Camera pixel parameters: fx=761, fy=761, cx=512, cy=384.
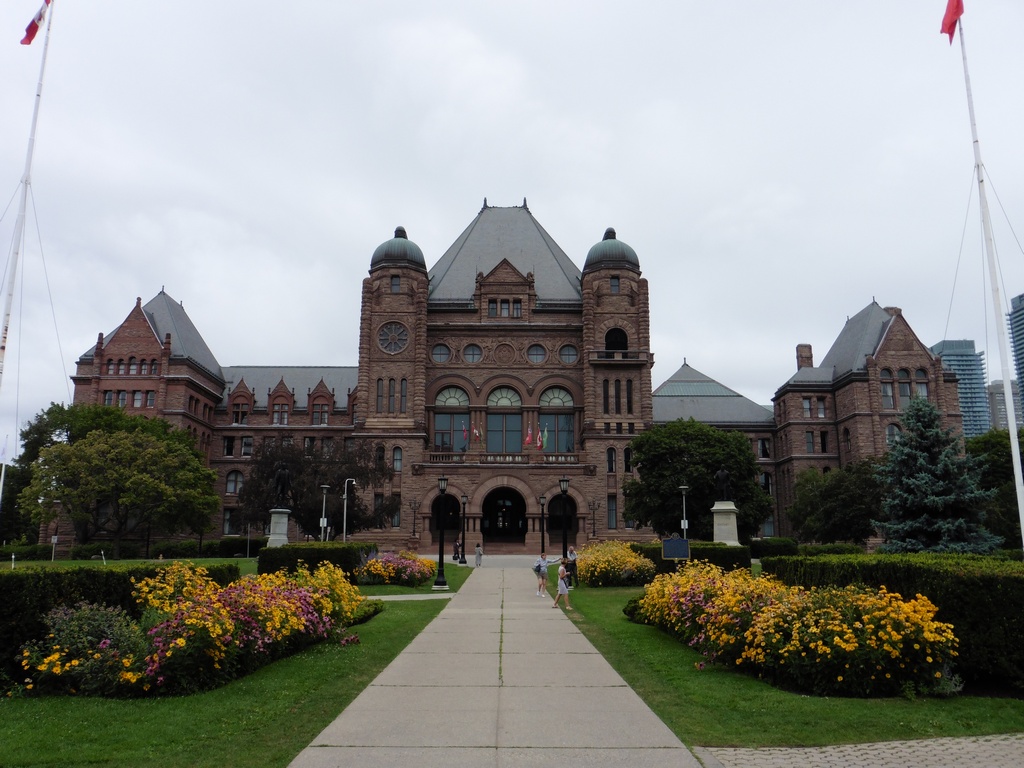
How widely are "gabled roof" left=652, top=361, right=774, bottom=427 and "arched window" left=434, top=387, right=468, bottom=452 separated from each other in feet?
68.3

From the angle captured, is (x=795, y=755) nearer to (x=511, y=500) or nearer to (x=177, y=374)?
(x=511, y=500)

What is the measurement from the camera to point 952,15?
62.6 ft

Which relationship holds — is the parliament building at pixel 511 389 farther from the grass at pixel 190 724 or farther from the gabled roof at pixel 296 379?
the grass at pixel 190 724

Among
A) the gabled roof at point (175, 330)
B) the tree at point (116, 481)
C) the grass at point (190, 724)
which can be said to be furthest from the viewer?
the gabled roof at point (175, 330)

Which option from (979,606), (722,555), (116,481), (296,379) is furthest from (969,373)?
(979,606)

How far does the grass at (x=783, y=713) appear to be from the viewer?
870 cm

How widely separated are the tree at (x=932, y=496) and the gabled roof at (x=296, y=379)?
57242 millimetres

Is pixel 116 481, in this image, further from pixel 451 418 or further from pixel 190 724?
pixel 190 724

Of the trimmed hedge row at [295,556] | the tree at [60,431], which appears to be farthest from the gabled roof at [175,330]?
the trimmed hedge row at [295,556]

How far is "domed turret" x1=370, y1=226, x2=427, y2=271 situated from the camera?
64.4 m

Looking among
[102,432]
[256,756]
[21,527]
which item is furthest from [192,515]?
[256,756]

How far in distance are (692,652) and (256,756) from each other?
352 inches

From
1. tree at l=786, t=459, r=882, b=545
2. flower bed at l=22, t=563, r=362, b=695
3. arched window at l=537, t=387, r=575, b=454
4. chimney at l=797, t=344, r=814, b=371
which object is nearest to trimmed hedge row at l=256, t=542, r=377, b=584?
flower bed at l=22, t=563, r=362, b=695

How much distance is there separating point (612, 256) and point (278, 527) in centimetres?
4362
